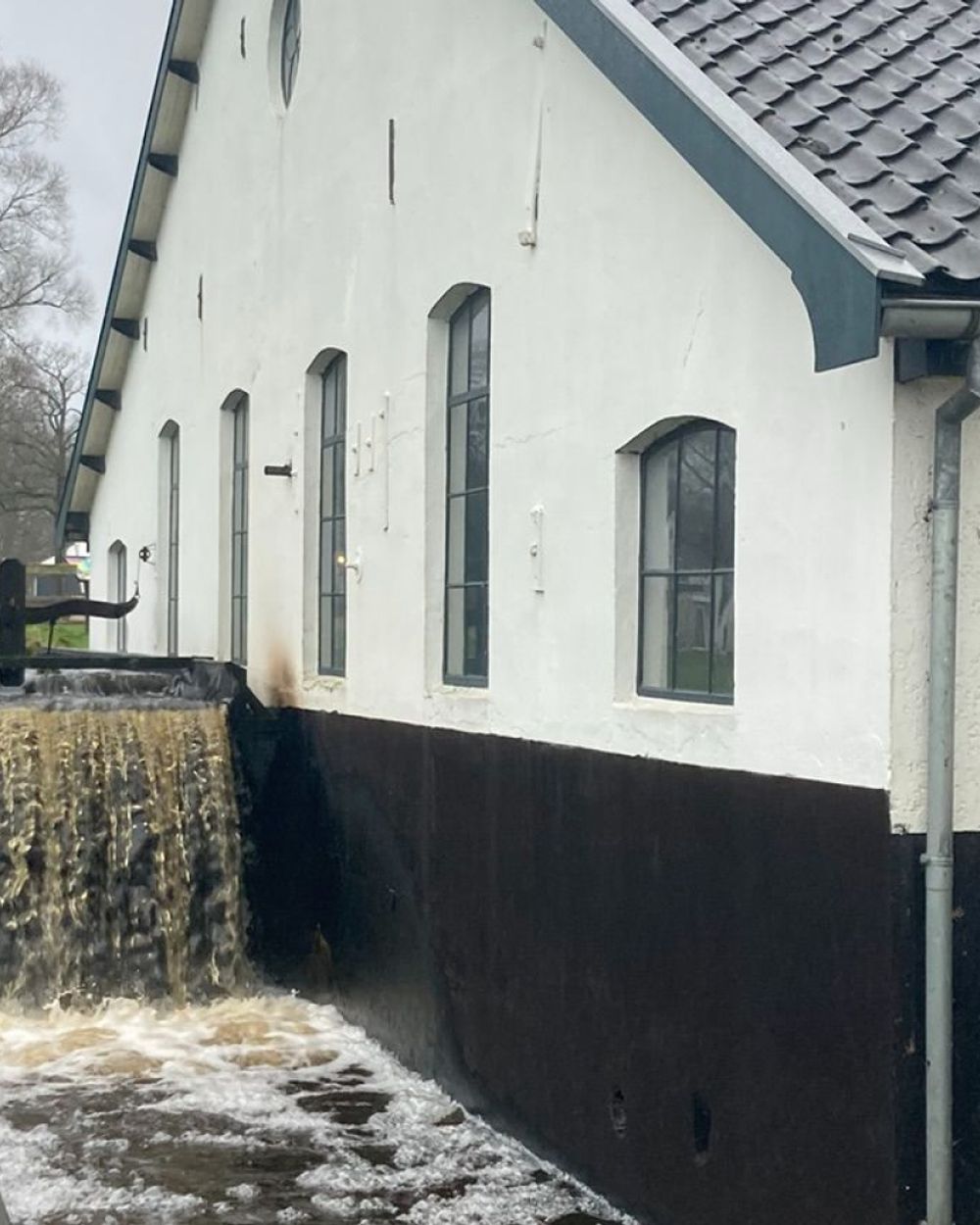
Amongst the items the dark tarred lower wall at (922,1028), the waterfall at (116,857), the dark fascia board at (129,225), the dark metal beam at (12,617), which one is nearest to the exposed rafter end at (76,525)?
the dark fascia board at (129,225)

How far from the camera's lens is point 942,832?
4543 mm

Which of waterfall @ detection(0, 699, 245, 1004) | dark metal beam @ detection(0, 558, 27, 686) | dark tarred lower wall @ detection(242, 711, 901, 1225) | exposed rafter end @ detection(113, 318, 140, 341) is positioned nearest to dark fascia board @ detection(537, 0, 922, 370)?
dark tarred lower wall @ detection(242, 711, 901, 1225)

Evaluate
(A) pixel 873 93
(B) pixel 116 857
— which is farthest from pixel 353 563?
(A) pixel 873 93

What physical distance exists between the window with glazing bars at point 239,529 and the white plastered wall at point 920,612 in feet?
25.6

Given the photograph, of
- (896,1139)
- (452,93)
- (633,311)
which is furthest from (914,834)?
(452,93)

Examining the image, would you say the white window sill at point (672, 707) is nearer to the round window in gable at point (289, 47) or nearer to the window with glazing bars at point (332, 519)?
the window with glazing bars at point (332, 519)

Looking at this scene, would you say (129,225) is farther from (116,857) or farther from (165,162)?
(116,857)

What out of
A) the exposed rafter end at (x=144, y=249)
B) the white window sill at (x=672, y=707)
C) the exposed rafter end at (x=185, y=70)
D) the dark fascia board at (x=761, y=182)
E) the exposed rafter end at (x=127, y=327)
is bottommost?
the white window sill at (x=672, y=707)

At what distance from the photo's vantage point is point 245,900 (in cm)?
1026

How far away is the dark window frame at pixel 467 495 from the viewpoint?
764cm

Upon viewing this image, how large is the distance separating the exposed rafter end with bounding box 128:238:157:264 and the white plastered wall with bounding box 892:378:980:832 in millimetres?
10830

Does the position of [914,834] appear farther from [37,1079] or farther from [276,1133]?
[37,1079]

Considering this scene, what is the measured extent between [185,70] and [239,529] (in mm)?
3692

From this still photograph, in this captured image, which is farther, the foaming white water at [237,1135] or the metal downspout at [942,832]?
the foaming white water at [237,1135]
